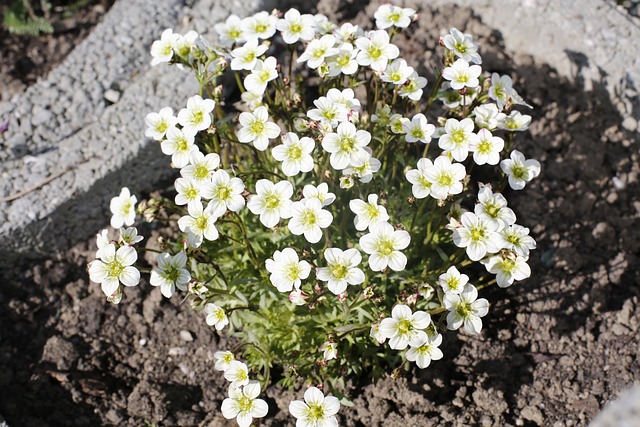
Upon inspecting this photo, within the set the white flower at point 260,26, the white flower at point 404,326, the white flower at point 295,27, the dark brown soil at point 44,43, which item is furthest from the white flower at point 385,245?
the dark brown soil at point 44,43

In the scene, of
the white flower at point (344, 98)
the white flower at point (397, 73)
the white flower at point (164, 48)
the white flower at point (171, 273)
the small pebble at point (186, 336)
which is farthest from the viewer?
the small pebble at point (186, 336)

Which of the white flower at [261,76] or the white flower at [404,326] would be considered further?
the white flower at [261,76]

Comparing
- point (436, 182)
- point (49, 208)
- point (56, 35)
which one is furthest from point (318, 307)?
point (56, 35)

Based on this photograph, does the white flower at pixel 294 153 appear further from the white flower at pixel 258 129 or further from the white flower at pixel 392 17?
the white flower at pixel 392 17

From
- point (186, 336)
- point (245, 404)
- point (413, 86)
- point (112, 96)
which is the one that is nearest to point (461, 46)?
point (413, 86)


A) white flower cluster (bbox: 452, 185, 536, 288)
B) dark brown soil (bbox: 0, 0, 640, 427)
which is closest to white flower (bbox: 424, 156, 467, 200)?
white flower cluster (bbox: 452, 185, 536, 288)
